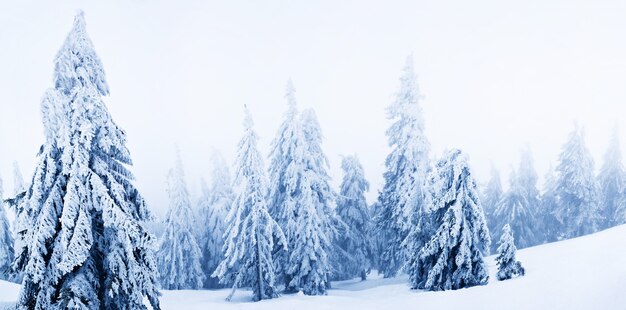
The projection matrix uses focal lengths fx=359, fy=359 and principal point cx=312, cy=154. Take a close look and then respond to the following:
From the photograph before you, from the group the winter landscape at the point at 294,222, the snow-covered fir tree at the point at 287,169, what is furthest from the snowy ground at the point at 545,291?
the snow-covered fir tree at the point at 287,169

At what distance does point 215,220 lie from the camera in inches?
1495

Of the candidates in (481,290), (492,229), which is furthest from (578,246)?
(492,229)

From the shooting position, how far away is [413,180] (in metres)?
24.8

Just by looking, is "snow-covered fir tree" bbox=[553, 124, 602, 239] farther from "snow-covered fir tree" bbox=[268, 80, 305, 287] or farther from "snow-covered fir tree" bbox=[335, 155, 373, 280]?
"snow-covered fir tree" bbox=[268, 80, 305, 287]

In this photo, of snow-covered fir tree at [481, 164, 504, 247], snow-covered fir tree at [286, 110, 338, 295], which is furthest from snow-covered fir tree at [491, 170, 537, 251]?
snow-covered fir tree at [286, 110, 338, 295]

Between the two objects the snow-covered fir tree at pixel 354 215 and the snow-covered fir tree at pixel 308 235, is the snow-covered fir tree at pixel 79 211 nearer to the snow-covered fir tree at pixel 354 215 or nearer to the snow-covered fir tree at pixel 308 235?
the snow-covered fir tree at pixel 308 235

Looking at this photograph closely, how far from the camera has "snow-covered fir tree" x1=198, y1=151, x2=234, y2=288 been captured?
37.8 meters

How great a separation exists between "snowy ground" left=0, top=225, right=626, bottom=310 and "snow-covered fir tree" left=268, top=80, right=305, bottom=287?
15.9ft

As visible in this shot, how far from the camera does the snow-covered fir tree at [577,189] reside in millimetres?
37375

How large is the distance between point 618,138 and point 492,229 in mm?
17512

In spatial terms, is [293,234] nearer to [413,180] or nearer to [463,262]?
[413,180]

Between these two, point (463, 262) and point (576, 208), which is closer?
point (463, 262)

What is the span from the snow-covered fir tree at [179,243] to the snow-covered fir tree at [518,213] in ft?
113

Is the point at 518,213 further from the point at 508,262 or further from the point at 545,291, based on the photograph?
the point at 545,291
